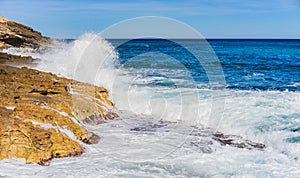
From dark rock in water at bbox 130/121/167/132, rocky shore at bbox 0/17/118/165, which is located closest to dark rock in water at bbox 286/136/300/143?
dark rock in water at bbox 130/121/167/132

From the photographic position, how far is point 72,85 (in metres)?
10.2

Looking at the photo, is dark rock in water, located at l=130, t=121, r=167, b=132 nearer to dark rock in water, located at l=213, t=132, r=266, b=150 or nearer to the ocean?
the ocean

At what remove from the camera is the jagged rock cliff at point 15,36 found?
27453 mm

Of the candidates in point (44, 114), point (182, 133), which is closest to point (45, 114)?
point (44, 114)

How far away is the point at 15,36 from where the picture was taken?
96.6 feet

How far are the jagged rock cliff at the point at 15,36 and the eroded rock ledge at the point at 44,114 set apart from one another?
1824 cm

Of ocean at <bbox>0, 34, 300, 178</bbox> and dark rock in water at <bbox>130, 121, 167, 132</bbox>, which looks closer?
ocean at <bbox>0, 34, 300, 178</bbox>

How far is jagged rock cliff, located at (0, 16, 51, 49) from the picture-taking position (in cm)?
2745

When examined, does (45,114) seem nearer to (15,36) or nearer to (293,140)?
(293,140)

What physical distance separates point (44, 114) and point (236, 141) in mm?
4435

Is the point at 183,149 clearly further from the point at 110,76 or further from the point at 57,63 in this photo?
the point at 57,63

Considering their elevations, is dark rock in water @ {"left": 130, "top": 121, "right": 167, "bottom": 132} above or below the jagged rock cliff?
below

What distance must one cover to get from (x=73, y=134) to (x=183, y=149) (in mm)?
2392

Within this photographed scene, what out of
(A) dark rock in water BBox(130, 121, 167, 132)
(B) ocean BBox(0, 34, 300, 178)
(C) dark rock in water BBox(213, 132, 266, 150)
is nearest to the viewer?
(B) ocean BBox(0, 34, 300, 178)
